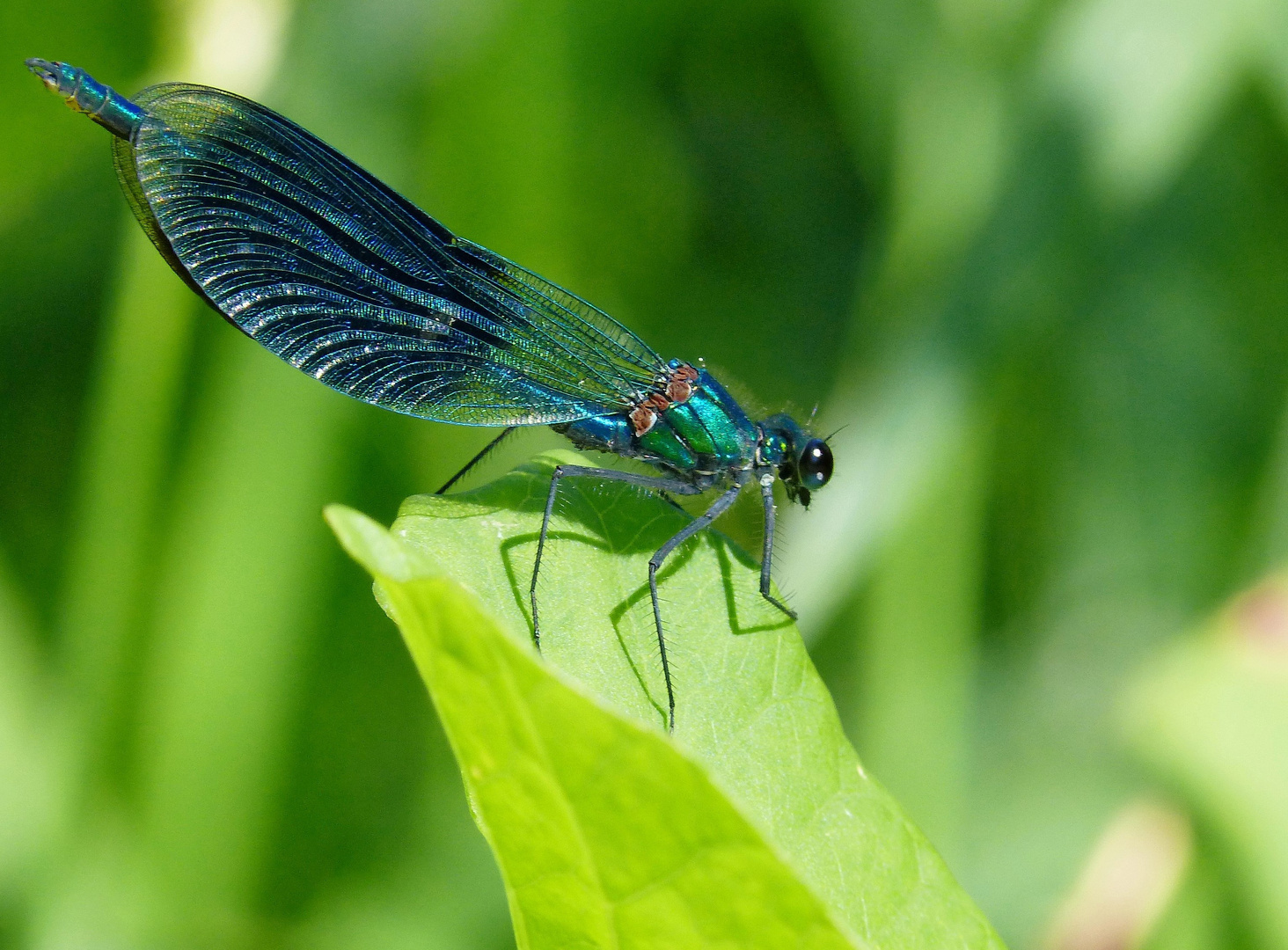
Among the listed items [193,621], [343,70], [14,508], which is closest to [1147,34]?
[343,70]

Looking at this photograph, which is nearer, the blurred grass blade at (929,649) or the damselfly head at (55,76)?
the damselfly head at (55,76)

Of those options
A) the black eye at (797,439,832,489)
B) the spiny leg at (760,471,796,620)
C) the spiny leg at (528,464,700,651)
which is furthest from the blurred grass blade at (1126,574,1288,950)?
the black eye at (797,439,832,489)

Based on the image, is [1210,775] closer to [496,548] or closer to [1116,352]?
[496,548]

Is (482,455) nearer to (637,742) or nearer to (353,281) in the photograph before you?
(353,281)

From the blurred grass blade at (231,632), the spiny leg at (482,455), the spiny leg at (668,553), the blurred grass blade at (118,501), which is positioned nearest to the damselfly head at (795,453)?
the spiny leg at (668,553)

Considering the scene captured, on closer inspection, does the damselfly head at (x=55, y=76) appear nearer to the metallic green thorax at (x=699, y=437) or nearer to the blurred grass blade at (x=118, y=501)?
the blurred grass blade at (x=118, y=501)

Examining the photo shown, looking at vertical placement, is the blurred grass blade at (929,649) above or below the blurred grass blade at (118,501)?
above

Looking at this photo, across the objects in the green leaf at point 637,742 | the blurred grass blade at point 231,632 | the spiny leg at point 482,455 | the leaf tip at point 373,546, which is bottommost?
the blurred grass blade at point 231,632
